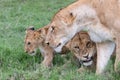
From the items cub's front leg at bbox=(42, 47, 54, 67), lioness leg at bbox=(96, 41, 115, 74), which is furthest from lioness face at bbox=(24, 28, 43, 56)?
lioness leg at bbox=(96, 41, 115, 74)

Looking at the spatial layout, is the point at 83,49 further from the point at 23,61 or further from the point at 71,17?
the point at 23,61

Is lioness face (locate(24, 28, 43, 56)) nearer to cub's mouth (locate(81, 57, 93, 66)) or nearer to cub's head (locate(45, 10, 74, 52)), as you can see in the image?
cub's head (locate(45, 10, 74, 52))

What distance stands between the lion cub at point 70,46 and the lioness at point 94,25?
0.13 meters

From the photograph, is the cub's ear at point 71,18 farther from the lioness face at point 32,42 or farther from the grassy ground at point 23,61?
the lioness face at point 32,42

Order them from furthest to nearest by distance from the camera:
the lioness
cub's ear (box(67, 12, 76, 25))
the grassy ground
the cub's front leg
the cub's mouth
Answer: the cub's front leg, the cub's mouth, cub's ear (box(67, 12, 76, 25)), the lioness, the grassy ground

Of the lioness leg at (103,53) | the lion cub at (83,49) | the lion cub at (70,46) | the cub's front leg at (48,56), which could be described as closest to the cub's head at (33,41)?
the lion cub at (70,46)

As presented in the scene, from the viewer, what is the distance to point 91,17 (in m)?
5.90

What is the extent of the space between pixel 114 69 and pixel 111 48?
1.09 ft

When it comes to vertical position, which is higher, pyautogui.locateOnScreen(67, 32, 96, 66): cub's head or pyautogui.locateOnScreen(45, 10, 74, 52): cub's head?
pyautogui.locateOnScreen(45, 10, 74, 52): cub's head

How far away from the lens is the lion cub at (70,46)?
6070 millimetres

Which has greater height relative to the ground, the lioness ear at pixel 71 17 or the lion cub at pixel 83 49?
the lioness ear at pixel 71 17

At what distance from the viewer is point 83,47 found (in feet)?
20.0

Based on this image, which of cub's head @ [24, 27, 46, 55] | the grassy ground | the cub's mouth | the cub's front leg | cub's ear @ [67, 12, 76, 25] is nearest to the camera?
the grassy ground

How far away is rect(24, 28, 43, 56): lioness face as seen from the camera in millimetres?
6645
